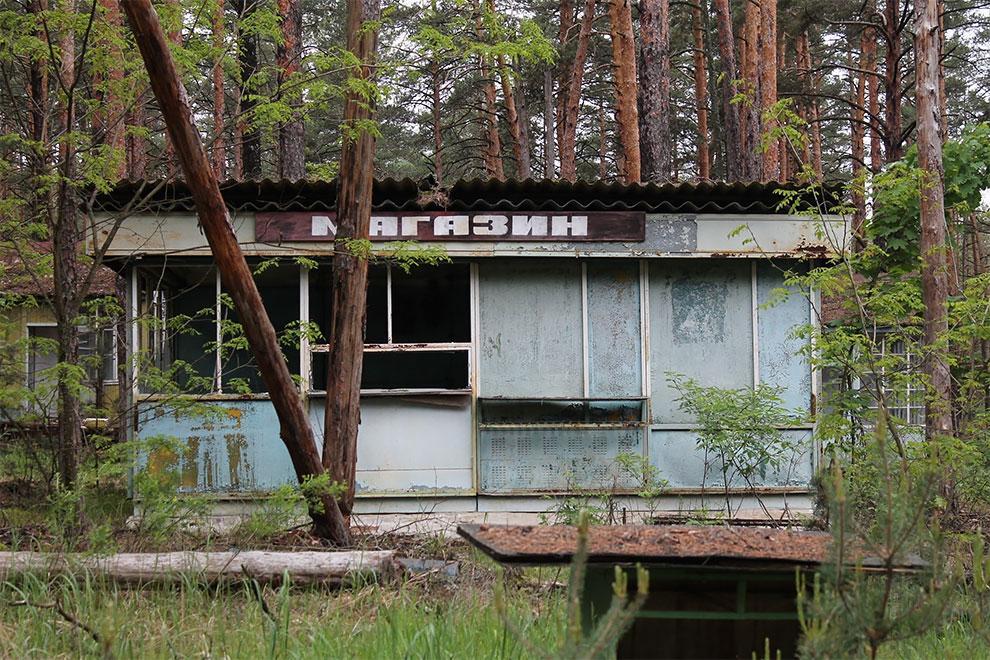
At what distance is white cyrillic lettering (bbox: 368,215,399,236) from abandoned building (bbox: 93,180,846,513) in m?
0.01

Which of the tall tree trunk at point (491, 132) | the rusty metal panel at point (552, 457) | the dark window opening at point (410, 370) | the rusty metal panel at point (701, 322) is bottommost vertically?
the rusty metal panel at point (552, 457)

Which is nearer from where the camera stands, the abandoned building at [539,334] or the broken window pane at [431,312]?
the abandoned building at [539,334]

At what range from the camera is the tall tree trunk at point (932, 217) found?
8939 millimetres

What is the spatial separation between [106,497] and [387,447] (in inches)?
130

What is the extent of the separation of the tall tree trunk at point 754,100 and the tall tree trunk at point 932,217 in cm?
542

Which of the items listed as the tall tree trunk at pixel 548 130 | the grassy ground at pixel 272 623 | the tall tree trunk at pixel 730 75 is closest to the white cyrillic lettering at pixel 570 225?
the grassy ground at pixel 272 623

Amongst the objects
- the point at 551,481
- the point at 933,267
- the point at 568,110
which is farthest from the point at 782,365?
the point at 568,110

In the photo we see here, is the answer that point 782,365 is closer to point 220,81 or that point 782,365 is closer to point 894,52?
point 894,52

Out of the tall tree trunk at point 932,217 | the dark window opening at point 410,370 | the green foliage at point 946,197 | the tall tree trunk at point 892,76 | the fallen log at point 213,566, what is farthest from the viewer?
the tall tree trunk at point 892,76

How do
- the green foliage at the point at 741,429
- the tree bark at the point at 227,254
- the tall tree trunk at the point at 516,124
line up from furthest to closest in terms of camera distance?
the tall tree trunk at the point at 516,124
the green foliage at the point at 741,429
the tree bark at the point at 227,254

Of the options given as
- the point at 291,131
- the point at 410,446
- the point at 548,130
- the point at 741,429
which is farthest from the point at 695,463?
the point at 548,130

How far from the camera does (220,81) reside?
72.0 feet

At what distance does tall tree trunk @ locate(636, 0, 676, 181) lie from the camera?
16.0m

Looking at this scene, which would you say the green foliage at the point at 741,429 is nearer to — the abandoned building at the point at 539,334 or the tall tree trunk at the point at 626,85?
the abandoned building at the point at 539,334
